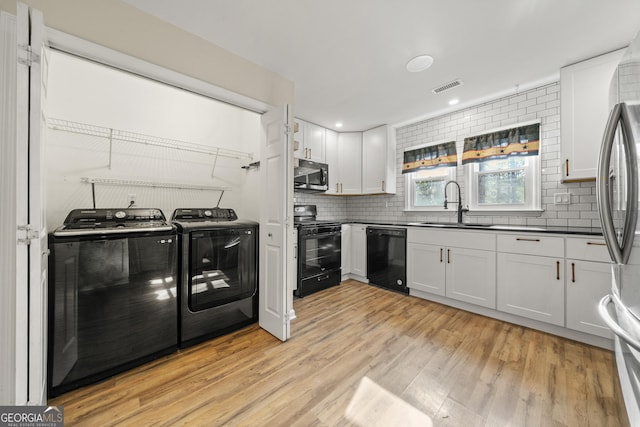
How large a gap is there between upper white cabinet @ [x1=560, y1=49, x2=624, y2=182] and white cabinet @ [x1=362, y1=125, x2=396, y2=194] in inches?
77.3

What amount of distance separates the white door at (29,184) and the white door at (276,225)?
53.6 inches

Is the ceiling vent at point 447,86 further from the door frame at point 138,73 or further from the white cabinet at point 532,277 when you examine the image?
the door frame at point 138,73

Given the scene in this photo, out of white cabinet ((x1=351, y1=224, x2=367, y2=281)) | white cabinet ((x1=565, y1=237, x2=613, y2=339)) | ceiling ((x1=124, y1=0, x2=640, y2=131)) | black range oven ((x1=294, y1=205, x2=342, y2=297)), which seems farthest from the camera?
white cabinet ((x1=351, y1=224, x2=367, y2=281))

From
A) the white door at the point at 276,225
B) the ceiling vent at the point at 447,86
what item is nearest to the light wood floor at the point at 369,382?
the white door at the point at 276,225

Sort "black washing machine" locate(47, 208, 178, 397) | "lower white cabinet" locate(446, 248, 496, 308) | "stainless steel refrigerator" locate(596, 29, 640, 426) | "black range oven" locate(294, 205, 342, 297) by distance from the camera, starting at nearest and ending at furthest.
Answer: "stainless steel refrigerator" locate(596, 29, 640, 426) < "black washing machine" locate(47, 208, 178, 397) < "lower white cabinet" locate(446, 248, 496, 308) < "black range oven" locate(294, 205, 342, 297)

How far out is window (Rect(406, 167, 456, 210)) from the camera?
3.48 meters

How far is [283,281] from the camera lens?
2078mm

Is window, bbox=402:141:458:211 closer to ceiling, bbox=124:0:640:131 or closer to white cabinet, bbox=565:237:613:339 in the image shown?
ceiling, bbox=124:0:640:131

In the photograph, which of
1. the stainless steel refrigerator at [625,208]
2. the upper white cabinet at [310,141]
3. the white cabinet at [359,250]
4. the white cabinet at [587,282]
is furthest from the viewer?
the white cabinet at [359,250]

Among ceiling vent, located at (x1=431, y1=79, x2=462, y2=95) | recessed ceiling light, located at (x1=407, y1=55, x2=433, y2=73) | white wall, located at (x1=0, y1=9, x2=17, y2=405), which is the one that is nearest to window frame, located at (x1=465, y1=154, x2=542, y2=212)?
ceiling vent, located at (x1=431, y1=79, x2=462, y2=95)

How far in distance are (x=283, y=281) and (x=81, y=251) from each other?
1370 mm

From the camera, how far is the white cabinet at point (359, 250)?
12.1 ft

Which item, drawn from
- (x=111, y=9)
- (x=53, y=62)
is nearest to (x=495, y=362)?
(x=111, y=9)

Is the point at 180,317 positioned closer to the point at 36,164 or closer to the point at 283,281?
the point at 283,281
